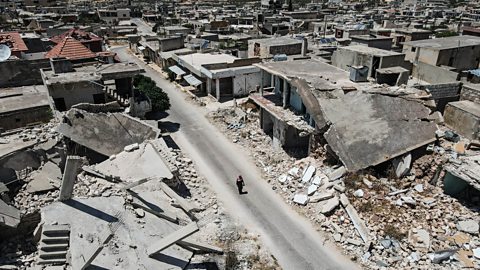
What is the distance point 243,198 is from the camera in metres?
19.5

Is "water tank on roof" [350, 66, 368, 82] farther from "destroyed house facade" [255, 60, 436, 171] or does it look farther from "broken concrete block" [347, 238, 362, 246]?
"broken concrete block" [347, 238, 362, 246]

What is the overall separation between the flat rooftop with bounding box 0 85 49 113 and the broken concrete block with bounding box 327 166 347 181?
69.6 feet

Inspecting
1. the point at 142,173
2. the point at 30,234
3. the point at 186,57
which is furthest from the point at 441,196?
the point at 186,57

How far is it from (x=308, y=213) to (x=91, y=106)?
16.4 m

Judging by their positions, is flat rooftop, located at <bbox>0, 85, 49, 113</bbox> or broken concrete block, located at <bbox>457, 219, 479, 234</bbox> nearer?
broken concrete block, located at <bbox>457, 219, 479, 234</bbox>

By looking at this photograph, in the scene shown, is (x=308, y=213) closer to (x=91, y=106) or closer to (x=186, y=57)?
(x=91, y=106)

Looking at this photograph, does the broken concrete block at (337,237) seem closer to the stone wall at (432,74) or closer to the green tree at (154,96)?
the stone wall at (432,74)

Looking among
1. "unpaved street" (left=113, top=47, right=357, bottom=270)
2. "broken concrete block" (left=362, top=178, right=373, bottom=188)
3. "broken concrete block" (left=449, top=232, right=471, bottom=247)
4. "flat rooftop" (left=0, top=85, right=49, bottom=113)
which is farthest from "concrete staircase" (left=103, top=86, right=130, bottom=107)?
"broken concrete block" (left=449, top=232, right=471, bottom=247)

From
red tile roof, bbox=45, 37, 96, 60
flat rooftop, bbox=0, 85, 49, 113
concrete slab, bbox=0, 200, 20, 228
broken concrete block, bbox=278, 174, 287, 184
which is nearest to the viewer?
concrete slab, bbox=0, 200, 20, 228

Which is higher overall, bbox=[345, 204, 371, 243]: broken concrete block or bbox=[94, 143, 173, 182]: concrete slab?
bbox=[94, 143, 173, 182]: concrete slab

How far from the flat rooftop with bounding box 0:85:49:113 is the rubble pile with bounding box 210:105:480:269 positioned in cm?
1857

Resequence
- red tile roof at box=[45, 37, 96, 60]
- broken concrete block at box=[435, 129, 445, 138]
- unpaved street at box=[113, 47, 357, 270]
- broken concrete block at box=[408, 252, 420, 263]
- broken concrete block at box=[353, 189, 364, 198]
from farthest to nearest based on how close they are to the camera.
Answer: red tile roof at box=[45, 37, 96, 60] → broken concrete block at box=[435, 129, 445, 138] → broken concrete block at box=[353, 189, 364, 198] → unpaved street at box=[113, 47, 357, 270] → broken concrete block at box=[408, 252, 420, 263]

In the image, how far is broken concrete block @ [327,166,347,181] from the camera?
18.8m

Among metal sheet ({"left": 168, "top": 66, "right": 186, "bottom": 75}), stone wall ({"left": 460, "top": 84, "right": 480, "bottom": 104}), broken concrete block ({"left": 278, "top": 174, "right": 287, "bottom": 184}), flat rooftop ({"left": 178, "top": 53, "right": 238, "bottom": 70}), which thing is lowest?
broken concrete block ({"left": 278, "top": 174, "right": 287, "bottom": 184})
